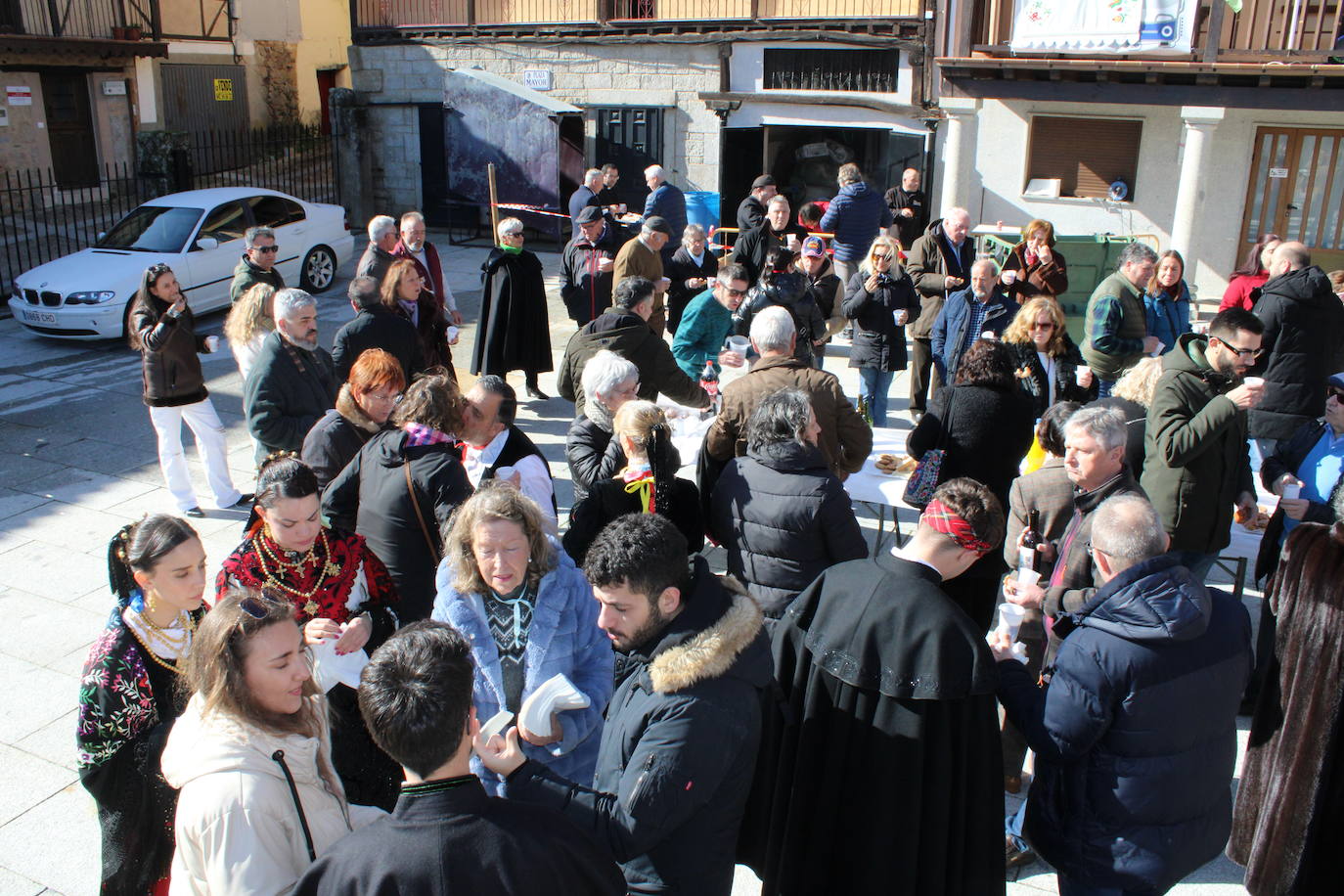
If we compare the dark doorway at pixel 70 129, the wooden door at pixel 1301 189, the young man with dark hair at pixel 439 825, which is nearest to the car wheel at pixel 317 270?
the dark doorway at pixel 70 129

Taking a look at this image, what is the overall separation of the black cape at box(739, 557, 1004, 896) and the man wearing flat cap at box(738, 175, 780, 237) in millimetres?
8017

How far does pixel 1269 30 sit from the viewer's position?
12.2 metres

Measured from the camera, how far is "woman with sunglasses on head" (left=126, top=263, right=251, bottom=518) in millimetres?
7016

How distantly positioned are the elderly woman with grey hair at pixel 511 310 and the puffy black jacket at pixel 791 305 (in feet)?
7.23

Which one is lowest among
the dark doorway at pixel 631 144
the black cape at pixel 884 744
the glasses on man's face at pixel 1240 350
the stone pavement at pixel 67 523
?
the stone pavement at pixel 67 523

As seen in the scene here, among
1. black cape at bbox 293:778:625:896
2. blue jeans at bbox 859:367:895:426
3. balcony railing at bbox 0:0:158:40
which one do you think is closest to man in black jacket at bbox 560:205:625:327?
blue jeans at bbox 859:367:895:426

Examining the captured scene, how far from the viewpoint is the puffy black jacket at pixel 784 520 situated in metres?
3.99

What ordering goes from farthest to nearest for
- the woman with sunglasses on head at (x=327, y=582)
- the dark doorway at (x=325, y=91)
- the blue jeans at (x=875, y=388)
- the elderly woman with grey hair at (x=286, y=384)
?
the dark doorway at (x=325, y=91) → the blue jeans at (x=875, y=388) → the elderly woman with grey hair at (x=286, y=384) → the woman with sunglasses on head at (x=327, y=582)

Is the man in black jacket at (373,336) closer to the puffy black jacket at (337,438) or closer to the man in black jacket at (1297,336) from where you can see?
the puffy black jacket at (337,438)

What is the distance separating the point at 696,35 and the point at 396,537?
577 inches

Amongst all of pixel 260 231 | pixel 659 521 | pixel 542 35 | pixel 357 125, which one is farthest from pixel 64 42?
pixel 659 521

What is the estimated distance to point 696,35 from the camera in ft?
56.0

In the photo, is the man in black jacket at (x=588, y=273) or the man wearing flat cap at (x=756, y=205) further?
the man wearing flat cap at (x=756, y=205)

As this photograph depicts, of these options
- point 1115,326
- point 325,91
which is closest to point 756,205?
point 1115,326
